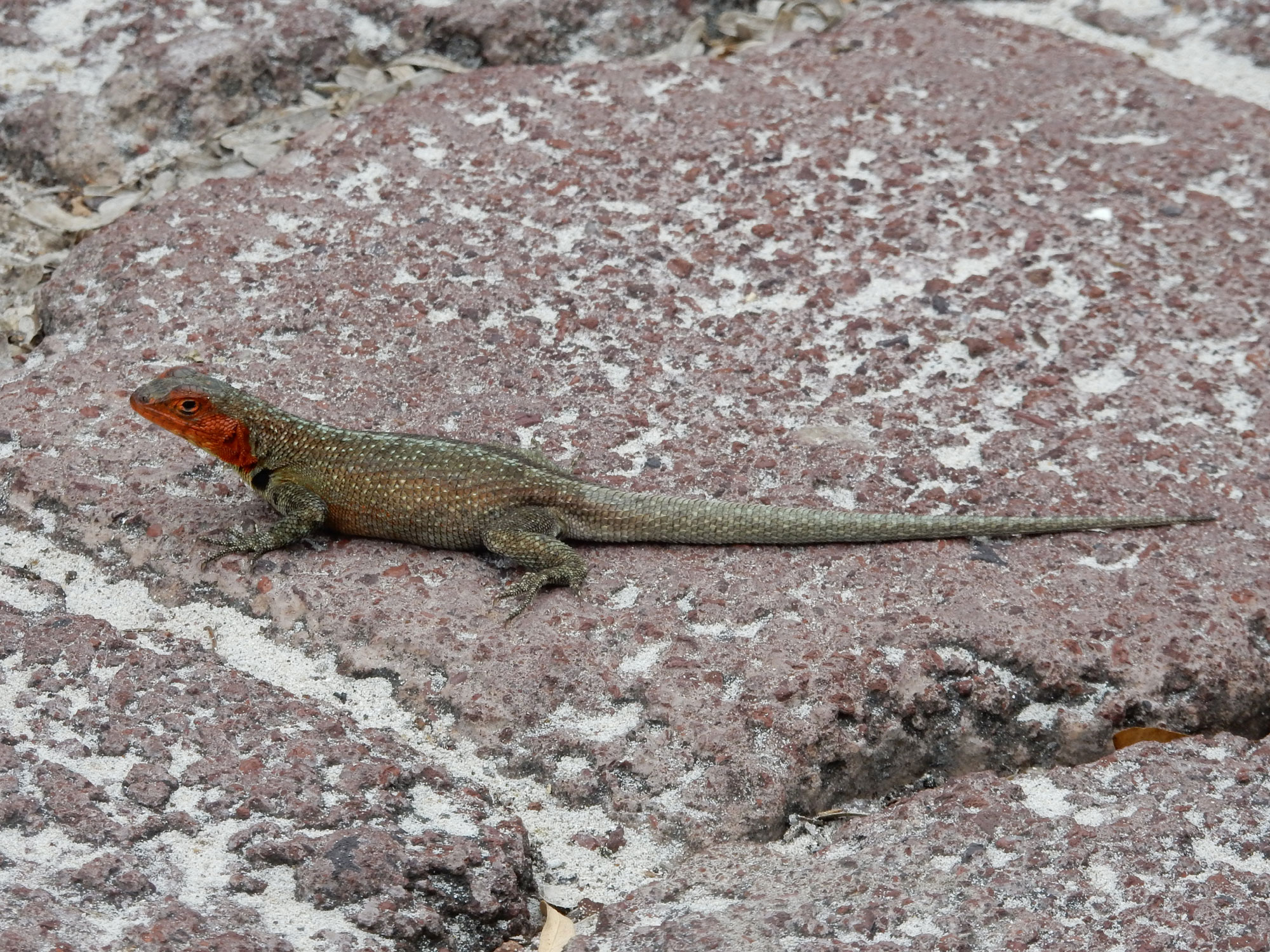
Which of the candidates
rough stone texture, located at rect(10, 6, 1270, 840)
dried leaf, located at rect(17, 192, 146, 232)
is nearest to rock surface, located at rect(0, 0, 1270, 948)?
rough stone texture, located at rect(10, 6, 1270, 840)

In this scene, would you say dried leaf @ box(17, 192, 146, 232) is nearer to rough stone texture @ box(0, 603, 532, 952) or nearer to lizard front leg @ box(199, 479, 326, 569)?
lizard front leg @ box(199, 479, 326, 569)

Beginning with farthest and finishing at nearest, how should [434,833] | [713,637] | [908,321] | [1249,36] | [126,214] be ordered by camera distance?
[1249,36]
[126,214]
[908,321]
[713,637]
[434,833]

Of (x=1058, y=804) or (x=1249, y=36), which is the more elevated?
(x=1249, y=36)

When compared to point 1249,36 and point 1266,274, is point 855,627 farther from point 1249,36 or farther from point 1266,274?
point 1249,36

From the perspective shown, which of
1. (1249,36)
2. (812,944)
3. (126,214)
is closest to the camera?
(812,944)

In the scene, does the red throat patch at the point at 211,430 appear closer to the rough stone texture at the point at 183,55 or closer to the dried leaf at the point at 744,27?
the rough stone texture at the point at 183,55

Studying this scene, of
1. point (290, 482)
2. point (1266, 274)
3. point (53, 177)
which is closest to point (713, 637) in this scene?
point (290, 482)

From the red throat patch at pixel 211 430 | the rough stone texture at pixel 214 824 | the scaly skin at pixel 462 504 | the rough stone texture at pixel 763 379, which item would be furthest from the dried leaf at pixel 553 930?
the red throat patch at pixel 211 430

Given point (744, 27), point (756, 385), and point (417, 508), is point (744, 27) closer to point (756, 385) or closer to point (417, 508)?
point (756, 385)

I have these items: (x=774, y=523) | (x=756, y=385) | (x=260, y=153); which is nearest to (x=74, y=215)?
(x=260, y=153)
